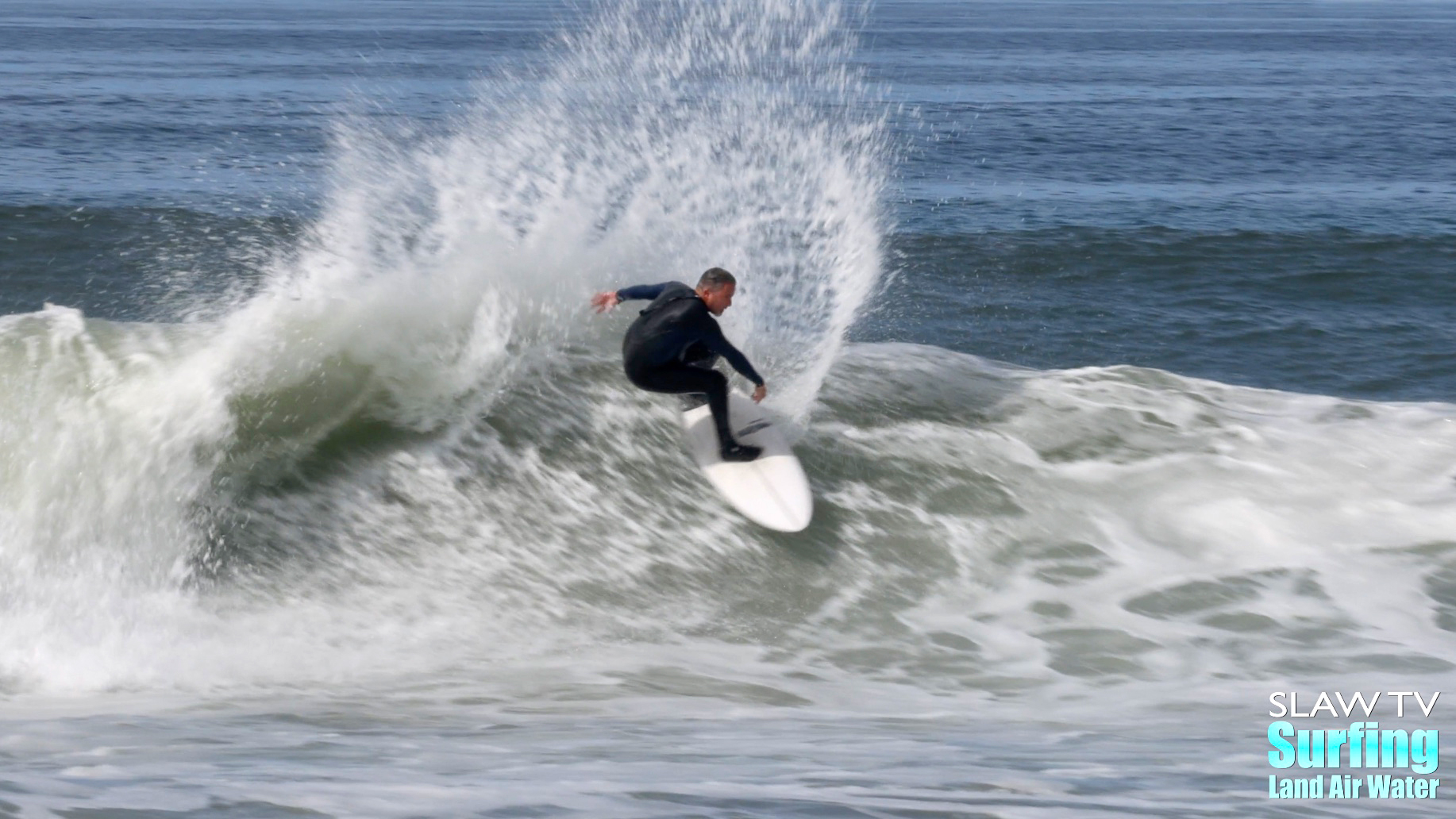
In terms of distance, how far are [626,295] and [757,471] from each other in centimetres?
148

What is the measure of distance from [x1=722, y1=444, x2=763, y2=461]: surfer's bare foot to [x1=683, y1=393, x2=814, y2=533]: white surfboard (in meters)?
0.04

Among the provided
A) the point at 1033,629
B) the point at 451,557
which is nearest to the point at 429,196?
the point at 451,557

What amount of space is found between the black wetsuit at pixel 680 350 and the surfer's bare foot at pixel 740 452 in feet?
0.53

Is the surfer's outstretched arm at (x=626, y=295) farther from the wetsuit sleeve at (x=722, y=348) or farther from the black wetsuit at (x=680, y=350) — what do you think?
the wetsuit sleeve at (x=722, y=348)

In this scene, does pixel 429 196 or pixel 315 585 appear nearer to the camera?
pixel 315 585

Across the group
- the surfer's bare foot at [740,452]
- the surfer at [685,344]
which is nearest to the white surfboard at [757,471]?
the surfer's bare foot at [740,452]

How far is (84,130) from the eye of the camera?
2720 cm

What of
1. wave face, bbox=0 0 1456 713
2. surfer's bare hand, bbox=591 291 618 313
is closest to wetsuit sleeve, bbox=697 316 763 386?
surfer's bare hand, bbox=591 291 618 313

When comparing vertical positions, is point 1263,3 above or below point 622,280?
above

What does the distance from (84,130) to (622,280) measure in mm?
20275

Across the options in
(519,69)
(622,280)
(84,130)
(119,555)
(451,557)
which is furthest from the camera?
(519,69)

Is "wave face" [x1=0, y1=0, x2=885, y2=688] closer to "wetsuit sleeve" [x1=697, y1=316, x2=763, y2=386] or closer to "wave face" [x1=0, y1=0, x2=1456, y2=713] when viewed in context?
"wave face" [x1=0, y1=0, x2=1456, y2=713]

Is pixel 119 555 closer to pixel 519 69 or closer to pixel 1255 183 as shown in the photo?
pixel 1255 183

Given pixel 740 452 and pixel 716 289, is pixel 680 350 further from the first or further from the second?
pixel 740 452
